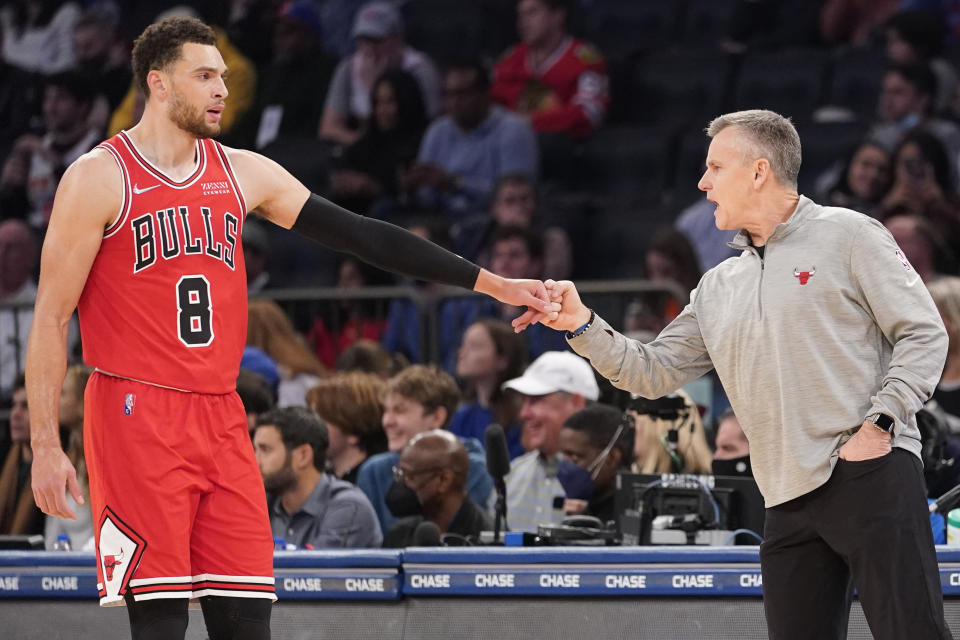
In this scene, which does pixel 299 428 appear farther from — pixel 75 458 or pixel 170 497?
pixel 170 497

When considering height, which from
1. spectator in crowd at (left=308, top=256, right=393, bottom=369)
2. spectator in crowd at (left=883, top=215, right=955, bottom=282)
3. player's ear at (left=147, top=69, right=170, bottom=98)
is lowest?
spectator in crowd at (left=308, top=256, right=393, bottom=369)

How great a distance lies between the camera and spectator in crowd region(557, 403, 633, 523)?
5.54 m

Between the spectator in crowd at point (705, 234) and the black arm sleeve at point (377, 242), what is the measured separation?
449 centimetres

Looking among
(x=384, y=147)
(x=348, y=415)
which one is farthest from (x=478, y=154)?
(x=348, y=415)

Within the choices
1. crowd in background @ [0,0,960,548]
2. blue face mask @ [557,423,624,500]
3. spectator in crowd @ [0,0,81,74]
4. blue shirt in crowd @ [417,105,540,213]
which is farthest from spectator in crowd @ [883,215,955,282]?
spectator in crowd @ [0,0,81,74]

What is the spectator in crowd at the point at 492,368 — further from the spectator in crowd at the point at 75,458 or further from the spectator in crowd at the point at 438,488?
the spectator in crowd at the point at 75,458

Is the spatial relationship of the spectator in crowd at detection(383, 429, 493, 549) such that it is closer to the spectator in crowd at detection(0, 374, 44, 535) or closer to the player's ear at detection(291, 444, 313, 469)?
the player's ear at detection(291, 444, 313, 469)

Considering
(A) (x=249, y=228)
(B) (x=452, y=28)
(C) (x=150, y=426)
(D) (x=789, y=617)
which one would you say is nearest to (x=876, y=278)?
(D) (x=789, y=617)

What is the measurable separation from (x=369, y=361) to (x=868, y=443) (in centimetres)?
441

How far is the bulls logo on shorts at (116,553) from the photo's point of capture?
3408 mm

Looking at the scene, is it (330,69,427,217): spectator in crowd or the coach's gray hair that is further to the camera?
(330,69,427,217): spectator in crowd

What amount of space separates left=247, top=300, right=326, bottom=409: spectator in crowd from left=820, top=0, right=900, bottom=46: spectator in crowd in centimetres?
431

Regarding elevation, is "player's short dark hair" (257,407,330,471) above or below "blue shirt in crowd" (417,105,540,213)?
below

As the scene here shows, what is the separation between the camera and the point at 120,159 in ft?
11.6
